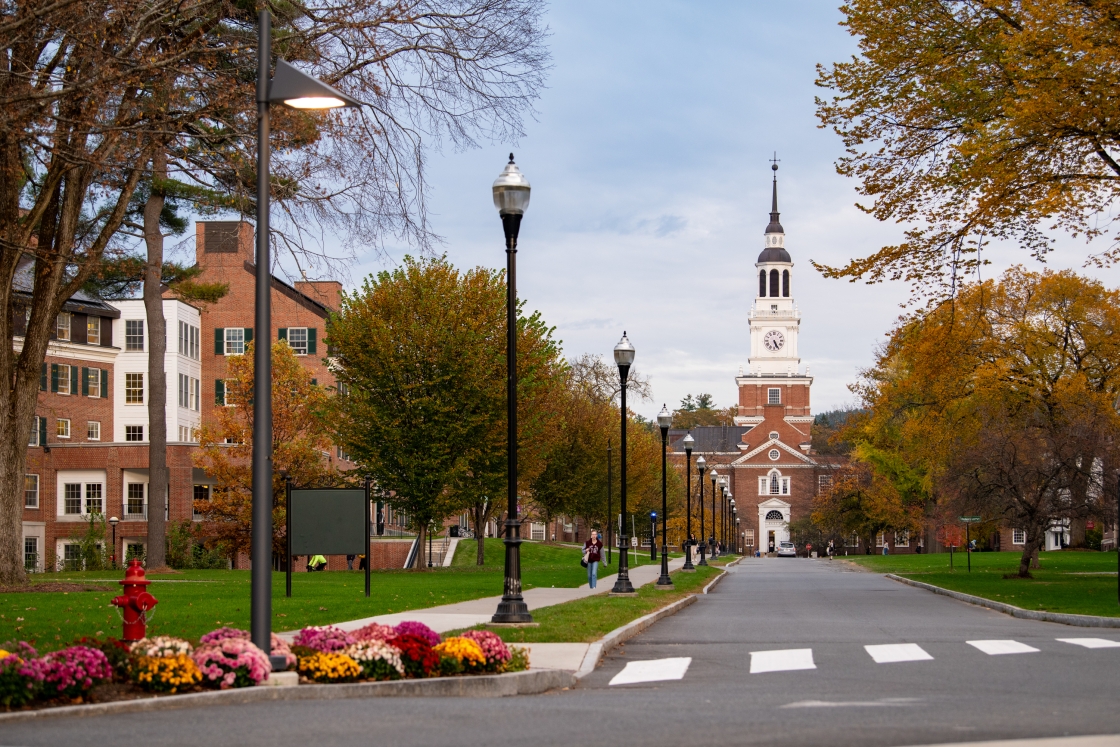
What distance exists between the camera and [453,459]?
135ft

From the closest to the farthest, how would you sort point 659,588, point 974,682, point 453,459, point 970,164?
point 974,682 < point 970,164 < point 659,588 < point 453,459

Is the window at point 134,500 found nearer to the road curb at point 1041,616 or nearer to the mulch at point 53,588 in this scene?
the mulch at point 53,588

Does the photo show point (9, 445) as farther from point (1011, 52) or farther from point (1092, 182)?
point (1092, 182)

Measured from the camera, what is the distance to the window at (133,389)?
62.6 m

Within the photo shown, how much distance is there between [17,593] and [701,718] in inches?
692

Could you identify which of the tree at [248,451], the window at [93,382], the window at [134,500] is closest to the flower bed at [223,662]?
the tree at [248,451]

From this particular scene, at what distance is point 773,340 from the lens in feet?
468

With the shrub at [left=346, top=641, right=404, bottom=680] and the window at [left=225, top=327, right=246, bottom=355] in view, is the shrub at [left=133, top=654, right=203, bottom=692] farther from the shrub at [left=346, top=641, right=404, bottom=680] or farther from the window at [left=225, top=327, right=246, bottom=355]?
the window at [left=225, top=327, right=246, bottom=355]

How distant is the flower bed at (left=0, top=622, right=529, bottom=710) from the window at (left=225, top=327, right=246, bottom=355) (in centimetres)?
5543

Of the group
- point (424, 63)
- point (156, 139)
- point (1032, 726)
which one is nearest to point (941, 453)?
point (424, 63)

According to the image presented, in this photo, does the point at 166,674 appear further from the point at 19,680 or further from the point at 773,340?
the point at 773,340

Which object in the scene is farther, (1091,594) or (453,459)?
(453,459)

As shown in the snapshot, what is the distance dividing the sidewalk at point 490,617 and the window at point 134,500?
32.6 meters

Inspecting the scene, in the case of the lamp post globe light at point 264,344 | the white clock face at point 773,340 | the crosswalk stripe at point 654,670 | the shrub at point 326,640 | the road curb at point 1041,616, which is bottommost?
the road curb at point 1041,616
